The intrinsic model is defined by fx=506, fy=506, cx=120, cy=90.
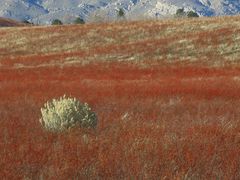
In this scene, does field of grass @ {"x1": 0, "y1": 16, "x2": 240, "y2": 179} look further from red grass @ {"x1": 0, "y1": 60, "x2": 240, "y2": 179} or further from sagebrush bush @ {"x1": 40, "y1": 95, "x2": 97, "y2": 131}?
sagebrush bush @ {"x1": 40, "y1": 95, "x2": 97, "y2": 131}

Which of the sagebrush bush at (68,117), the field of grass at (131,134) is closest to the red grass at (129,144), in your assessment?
the field of grass at (131,134)

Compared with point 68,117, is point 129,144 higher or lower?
lower

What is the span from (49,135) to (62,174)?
3.12 meters

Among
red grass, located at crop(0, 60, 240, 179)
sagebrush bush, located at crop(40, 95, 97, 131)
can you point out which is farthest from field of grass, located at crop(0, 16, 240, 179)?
sagebrush bush, located at crop(40, 95, 97, 131)

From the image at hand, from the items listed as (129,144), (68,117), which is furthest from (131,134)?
(68,117)

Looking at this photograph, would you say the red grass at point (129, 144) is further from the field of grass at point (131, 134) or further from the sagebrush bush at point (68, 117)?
the sagebrush bush at point (68, 117)

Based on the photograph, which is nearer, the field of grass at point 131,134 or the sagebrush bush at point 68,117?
the field of grass at point 131,134

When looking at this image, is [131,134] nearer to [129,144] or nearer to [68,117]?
[129,144]

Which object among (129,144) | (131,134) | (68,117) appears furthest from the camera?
(68,117)

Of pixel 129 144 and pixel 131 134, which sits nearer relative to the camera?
pixel 129 144

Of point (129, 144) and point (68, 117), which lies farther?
point (68, 117)

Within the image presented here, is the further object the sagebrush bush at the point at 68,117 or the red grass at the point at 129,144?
the sagebrush bush at the point at 68,117

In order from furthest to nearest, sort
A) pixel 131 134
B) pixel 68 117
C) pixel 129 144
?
pixel 68 117
pixel 131 134
pixel 129 144

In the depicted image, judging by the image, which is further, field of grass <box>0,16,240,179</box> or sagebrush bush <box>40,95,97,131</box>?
sagebrush bush <box>40,95,97,131</box>
